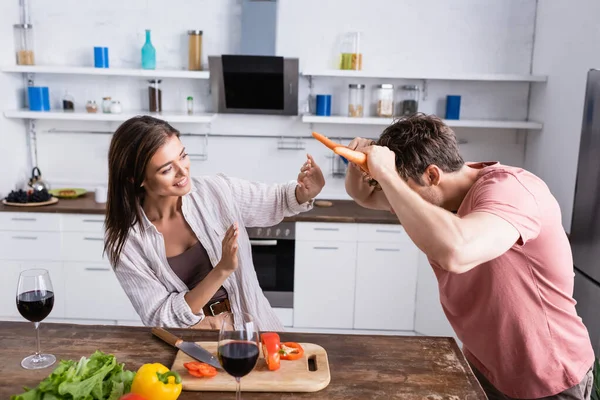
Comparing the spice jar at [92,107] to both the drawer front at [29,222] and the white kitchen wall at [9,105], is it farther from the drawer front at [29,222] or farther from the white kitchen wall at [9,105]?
the drawer front at [29,222]

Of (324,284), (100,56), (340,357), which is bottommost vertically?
(324,284)

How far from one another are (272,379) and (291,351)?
0.49 feet

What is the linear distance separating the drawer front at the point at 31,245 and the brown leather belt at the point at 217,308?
1961 mm

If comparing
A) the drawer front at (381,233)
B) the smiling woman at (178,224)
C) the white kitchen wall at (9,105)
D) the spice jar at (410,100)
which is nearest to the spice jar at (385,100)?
the spice jar at (410,100)

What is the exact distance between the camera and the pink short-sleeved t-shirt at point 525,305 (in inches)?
58.1

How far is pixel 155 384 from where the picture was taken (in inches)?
50.6

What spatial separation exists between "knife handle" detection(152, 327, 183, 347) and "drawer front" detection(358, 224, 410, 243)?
2.12 metres

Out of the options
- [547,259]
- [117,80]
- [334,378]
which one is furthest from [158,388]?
[117,80]

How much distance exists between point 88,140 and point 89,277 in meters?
1.10

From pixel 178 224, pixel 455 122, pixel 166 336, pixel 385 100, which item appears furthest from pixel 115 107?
pixel 166 336

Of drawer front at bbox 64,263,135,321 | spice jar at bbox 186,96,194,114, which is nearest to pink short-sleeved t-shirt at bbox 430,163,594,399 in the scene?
drawer front at bbox 64,263,135,321

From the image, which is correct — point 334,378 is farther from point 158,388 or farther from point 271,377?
point 158,388

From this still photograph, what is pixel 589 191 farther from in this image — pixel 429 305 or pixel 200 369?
pixel 200 369

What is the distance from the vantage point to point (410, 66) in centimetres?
408
